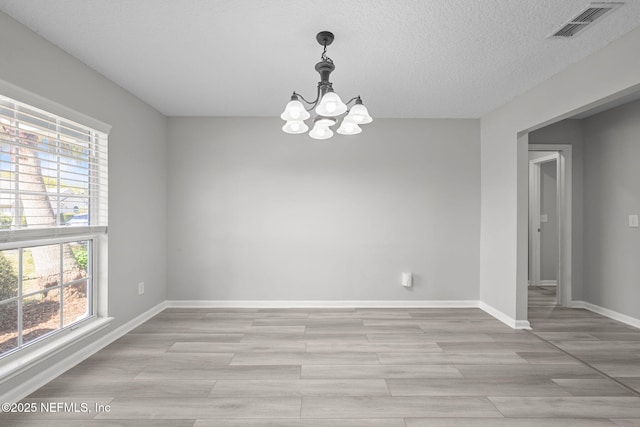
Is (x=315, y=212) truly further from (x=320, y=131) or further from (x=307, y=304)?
(x=320, y=131)

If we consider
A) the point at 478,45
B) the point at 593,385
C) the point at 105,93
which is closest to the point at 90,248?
the point at 105,93

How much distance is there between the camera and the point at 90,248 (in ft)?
10.0

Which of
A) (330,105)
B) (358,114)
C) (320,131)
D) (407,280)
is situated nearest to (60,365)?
(320,131)

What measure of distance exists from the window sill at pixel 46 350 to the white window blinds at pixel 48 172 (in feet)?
2.77

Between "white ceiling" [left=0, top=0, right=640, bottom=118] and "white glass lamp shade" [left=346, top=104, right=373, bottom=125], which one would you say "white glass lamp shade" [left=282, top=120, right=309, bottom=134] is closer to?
"white glass lamp shade" [left=346, top=104, right=373, bottom=125]

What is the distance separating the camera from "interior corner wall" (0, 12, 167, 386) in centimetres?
232

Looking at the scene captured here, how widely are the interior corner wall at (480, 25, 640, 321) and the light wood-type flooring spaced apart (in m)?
0.57

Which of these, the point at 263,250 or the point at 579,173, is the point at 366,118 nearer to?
the point at 263,250

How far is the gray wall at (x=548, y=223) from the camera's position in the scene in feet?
18.6

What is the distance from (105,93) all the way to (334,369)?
3152 millimetres

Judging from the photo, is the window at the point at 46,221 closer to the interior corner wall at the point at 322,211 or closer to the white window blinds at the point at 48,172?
the white window blinds at the point at 48,172

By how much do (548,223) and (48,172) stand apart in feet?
22.1

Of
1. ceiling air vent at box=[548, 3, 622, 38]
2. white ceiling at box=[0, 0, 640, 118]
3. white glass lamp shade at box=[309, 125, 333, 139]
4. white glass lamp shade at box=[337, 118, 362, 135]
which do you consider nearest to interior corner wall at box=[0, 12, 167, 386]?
white ceiling at box=[0, 0, 640, 118]

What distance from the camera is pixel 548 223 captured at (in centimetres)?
579
